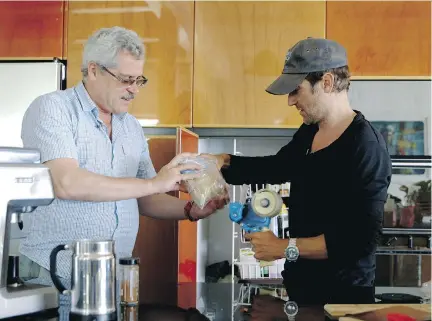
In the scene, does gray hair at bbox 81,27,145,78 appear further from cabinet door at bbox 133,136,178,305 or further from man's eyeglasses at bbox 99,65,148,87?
cabinet door at bbox 133,136,178,305

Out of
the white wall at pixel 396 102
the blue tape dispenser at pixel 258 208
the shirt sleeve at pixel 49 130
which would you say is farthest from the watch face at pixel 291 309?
the white wall at pixel 396 102

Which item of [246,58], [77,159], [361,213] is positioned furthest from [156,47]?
[361,213]

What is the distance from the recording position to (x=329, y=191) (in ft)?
5.89

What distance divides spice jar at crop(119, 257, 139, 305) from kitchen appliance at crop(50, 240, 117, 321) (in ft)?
0.53

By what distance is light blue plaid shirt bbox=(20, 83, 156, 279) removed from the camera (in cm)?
166

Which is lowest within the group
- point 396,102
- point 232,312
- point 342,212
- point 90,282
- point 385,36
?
point 232,312

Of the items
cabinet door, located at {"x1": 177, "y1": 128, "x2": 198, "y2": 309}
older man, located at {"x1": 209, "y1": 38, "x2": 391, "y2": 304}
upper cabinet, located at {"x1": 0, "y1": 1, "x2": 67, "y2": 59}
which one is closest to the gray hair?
older man, located at {"x1": 209, "y1": 38, "x2": 391, "y2": 304}

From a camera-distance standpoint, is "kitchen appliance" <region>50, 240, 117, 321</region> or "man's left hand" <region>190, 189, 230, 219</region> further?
"man's left hand" <region>190, 189, 230, 219</region>

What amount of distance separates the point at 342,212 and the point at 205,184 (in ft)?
1.29

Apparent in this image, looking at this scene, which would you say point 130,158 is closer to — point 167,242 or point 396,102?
point 167,242

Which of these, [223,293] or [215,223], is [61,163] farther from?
[215,223]

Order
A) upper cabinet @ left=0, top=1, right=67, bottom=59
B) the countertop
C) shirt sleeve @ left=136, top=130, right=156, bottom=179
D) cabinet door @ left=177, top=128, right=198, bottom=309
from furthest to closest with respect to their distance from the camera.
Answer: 1. upper cabinet @ left=0, top=1, right=67, bottom=59
2. cabinet door @ left=177, top=128, right=198, bottom=309
3. shirt sleeve @ left=136, top=130, right=156, bottom=179
4. the countertop

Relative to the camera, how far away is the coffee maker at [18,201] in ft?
4.17

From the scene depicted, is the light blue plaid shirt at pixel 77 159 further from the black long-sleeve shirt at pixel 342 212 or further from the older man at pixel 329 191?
the black long-sleeve shirt at pixel 342 212
